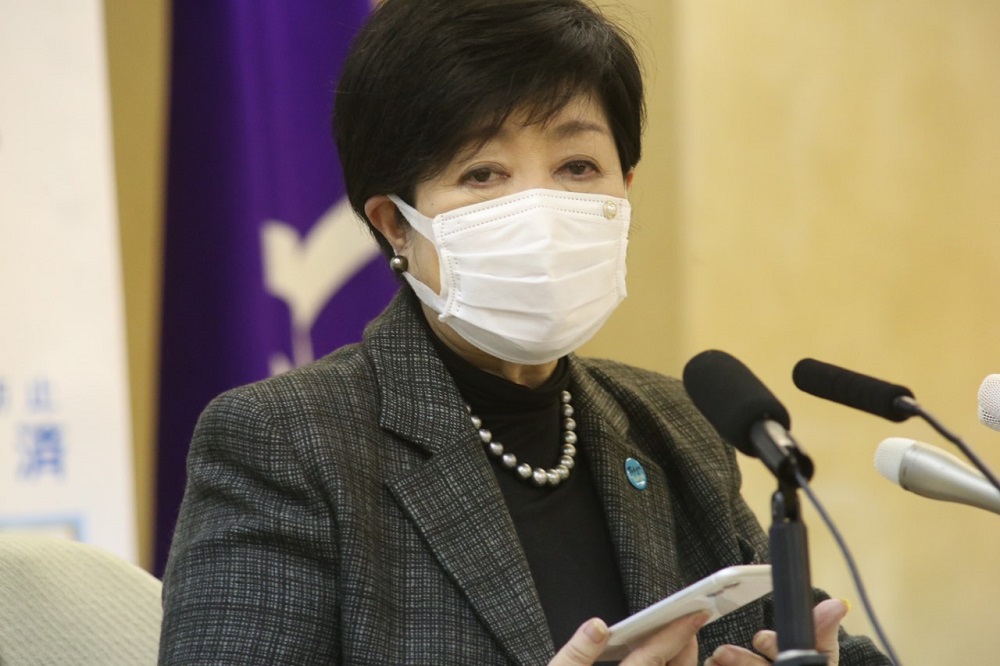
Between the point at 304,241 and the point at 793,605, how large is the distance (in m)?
1.84

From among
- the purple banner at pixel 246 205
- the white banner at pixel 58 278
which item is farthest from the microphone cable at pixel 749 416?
the purple banner at pixel 246 205

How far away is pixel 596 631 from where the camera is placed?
120cm

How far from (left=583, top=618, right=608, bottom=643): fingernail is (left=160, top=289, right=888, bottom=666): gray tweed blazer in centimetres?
25

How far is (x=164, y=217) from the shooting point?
8.50ft

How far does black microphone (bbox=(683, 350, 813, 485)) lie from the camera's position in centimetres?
92

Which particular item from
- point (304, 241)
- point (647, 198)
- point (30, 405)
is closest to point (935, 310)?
point (647, 198)

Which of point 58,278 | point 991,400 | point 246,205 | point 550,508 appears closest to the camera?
point 991,400

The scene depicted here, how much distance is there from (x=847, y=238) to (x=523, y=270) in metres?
2.03

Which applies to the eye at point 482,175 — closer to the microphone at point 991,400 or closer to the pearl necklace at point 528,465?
the pearl necklace at point 528,465

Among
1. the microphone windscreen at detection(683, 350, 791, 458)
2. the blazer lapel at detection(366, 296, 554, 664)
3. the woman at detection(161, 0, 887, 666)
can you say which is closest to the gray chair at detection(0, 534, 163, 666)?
the woman at detection(161, 0, 887, 666)

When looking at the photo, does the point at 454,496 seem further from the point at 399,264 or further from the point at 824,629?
the point at 824,629

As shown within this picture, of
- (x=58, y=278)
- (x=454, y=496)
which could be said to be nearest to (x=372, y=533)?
(x=454, y=496)

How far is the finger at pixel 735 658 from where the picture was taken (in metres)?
1.38

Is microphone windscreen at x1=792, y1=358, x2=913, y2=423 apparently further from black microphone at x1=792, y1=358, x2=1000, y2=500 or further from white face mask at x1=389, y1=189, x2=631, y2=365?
white face mask at x1=389, y1=189, x2=631, y2=365
